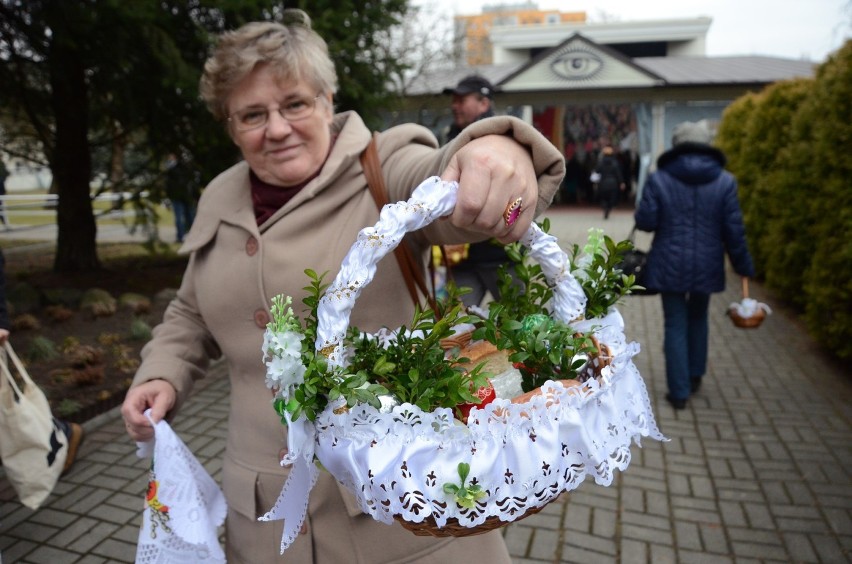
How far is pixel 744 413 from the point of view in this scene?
4723 millimetres

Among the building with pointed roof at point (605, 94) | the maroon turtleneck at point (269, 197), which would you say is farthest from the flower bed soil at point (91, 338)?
the building with pointed roof at point (605, 94)

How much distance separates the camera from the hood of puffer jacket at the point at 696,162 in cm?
433

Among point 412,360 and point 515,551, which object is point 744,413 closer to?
point 515,551

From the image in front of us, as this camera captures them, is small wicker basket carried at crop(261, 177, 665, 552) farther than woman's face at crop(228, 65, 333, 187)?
No

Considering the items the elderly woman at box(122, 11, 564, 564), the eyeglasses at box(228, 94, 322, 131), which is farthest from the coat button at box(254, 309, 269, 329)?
the eyeglasses at box(228, 94, 322, 131)

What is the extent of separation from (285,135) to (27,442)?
2340 mm

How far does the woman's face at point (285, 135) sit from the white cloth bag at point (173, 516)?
731 mm

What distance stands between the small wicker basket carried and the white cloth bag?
0.66 metres

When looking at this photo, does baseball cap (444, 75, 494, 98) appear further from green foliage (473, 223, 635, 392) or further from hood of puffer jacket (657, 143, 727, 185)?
green foliage (473, 223, 635, 392)

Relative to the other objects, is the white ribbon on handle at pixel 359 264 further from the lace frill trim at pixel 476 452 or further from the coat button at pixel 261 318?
the coat button at pixel 261 318

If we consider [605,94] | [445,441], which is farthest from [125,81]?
[605,94]

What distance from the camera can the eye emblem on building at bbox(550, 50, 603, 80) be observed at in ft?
61.5

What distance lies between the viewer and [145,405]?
168 centimetres

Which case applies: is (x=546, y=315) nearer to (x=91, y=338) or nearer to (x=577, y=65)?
(x=91, y=338)
